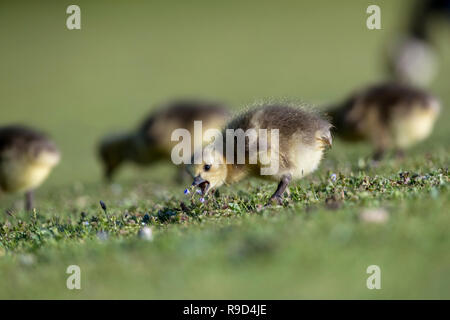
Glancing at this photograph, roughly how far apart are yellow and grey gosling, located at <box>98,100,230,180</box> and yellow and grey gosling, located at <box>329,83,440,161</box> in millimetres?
1879

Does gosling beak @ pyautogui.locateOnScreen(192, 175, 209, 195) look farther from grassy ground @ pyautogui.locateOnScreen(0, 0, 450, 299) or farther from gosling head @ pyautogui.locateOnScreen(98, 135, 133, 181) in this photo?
gosling head @ pyautogui.locateOnScreen(98, 135, 133, 181)

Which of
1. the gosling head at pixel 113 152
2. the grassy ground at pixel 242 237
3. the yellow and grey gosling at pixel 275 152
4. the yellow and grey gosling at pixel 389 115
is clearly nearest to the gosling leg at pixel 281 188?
the yellow and grey gosling at pixel 275 152

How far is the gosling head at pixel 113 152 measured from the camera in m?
11.8

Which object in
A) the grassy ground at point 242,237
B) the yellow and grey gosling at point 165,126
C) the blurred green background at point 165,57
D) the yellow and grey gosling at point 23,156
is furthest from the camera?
the blurred green background at point 165,57

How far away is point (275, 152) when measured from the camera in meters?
5.65

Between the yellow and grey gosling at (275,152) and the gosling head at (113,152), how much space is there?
601 cm

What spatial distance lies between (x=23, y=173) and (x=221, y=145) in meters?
3.73

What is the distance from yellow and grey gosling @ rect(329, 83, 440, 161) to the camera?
9.16 m

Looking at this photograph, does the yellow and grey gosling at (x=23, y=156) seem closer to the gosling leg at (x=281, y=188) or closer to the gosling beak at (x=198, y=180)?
the gosling beak at (x=198, y=180)

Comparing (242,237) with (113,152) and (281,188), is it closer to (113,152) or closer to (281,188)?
(281,188)

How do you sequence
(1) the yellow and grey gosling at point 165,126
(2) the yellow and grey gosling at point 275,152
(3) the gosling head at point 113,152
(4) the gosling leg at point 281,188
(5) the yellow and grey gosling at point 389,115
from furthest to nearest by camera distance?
(3) the gosling head at point 113,152, (1) the yellow and grey gosling at point 165,126, (5) the yellow and grey gosling at point 389,115, (2) the yellow and grey gosling at point 275,152, (4) the gosling leg at point 281,188

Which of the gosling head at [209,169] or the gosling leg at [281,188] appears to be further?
the gosling head at [209,169]
